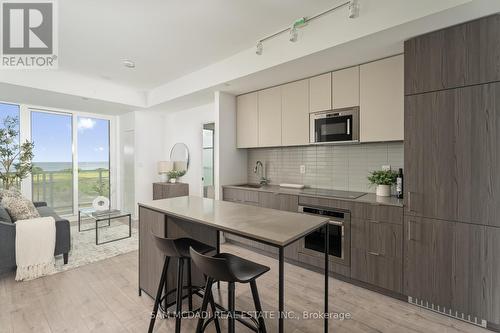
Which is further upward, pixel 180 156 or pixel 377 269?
pixel 180 156

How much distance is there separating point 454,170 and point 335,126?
4.21 ft

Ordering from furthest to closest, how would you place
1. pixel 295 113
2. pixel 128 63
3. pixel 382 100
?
pixel 128 63 < pixel 295 113 < pixel 382 100

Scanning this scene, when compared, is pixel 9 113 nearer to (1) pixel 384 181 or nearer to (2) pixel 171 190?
(2) pixel 171 190

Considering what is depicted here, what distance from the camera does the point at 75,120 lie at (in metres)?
5.40

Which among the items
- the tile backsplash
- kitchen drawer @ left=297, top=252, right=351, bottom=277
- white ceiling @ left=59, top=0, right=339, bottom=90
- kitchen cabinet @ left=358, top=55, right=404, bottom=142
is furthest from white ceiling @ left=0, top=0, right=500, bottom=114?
kitchen drawer @ left=297, top=252, right=351, bottom=277

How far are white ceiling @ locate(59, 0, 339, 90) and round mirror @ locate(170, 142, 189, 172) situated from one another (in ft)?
6.85

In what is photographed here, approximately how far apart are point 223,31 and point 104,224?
4.45 m

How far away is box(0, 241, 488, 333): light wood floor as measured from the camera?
2006 millimetres

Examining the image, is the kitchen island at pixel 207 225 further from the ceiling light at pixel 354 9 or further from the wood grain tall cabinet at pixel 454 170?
the ceiling light at pixel 354 9

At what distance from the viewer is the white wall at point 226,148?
393cm

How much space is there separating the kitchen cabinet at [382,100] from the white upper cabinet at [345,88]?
0.22ft

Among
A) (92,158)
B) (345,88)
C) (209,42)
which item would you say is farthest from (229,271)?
(92,158)

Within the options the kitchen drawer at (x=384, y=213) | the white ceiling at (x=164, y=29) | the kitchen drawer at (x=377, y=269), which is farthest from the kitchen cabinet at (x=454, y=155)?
the white ceiling at (x=164, y=29)

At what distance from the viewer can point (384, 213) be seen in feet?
7.99
